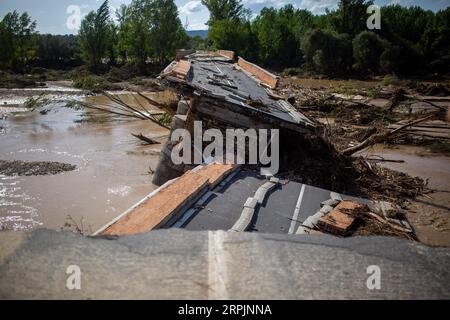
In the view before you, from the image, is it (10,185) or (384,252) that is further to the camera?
(10,185)

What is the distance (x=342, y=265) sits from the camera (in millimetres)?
2436

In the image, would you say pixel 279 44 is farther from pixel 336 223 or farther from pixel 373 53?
pixel 336 223

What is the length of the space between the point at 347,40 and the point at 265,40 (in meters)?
14.3

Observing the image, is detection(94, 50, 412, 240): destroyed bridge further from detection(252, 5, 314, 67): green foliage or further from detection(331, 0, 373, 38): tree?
detection(252, 5, 314, 67): green foliage

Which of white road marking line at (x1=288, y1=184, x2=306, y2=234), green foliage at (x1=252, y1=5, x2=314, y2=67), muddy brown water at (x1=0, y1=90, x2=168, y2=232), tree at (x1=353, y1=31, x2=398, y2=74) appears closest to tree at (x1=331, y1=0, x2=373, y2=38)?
tree at (x1=353, y1=31, x2=398, y2=74)

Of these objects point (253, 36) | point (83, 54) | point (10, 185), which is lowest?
point (10, 185)

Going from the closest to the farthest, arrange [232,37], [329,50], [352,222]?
[352,222]
[329,50]
[232,37]

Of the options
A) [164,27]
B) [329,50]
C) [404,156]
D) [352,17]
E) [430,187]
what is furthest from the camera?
[164,27]

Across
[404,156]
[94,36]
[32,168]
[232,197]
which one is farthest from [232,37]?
[232,197]

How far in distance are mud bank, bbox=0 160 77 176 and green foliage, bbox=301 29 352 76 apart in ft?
112

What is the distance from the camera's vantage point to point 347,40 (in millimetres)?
38250

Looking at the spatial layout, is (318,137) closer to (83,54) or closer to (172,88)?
(172,88)

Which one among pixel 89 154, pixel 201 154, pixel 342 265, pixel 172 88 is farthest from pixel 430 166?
pixel 89 154

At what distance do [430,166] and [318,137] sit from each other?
3.87 metres
